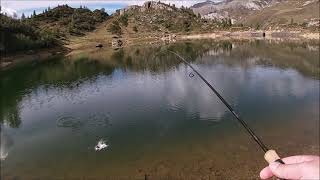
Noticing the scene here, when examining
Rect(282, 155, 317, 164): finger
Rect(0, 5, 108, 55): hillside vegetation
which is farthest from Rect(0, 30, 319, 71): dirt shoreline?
Rect(282, 155, 317, 164): finger

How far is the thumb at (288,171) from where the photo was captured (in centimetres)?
245

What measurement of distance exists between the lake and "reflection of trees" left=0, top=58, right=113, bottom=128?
29cm

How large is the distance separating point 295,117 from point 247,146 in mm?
7680

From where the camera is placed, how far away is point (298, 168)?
8.00 ft

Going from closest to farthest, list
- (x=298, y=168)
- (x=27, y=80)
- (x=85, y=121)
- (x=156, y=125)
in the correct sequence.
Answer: (x=298, y=168) < (x=156, y=125) < (x=85, y=121) < (x=27, y=80)

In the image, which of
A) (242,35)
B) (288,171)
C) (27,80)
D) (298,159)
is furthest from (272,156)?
(242,35)

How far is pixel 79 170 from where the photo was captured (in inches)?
847

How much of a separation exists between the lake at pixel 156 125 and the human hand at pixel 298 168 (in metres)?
6.63

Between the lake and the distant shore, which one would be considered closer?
the lake

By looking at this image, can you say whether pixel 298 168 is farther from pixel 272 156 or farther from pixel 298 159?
pixel 272 156

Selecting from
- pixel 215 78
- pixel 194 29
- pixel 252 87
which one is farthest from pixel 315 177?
pixel 194 29

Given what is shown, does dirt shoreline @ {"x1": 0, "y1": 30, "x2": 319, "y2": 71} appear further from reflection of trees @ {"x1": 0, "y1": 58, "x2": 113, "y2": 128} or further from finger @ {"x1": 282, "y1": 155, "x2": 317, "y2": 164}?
finger @ {"x1": 282, "y1": 155, "x2": 317, "y2": 164}

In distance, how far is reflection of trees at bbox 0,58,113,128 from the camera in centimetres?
3820

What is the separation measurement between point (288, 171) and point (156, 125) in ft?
86.8
